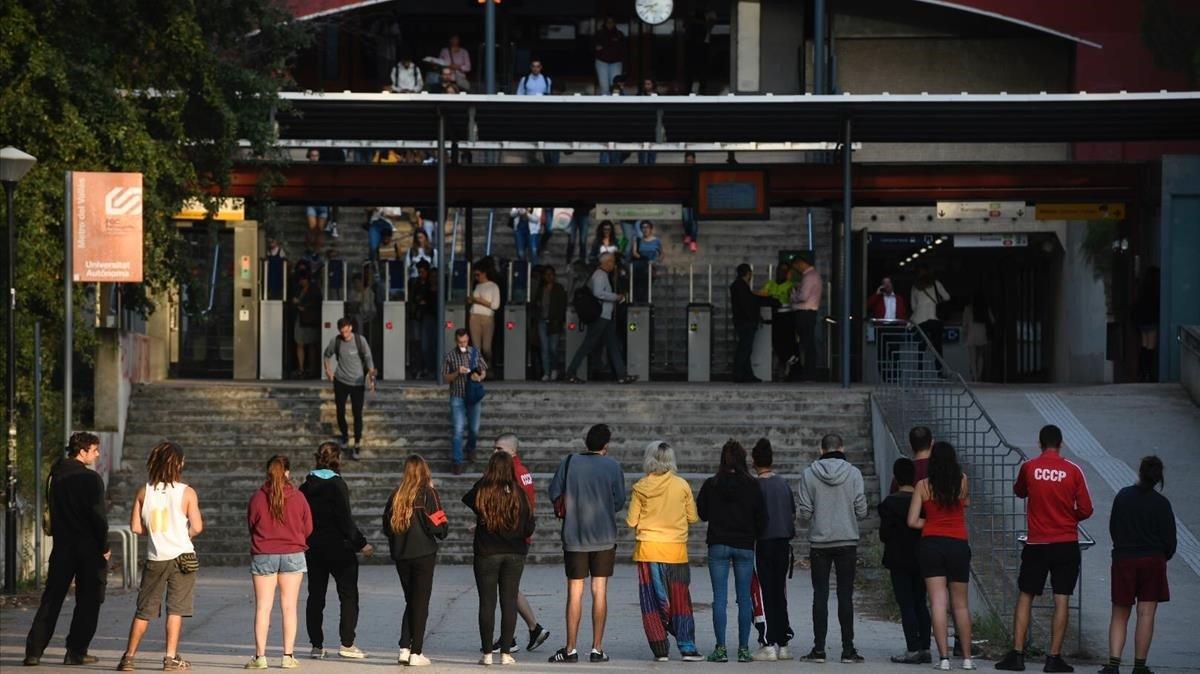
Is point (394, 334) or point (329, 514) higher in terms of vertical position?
point (394, 334)

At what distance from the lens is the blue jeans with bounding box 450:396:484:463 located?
21344 mm

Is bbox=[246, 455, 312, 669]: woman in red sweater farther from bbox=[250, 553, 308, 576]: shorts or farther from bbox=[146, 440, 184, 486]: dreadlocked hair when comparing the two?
bbox=[146, 440, 184, 486]: dreadlocked hair

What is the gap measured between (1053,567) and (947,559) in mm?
763

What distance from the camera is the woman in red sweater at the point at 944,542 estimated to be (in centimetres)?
1309

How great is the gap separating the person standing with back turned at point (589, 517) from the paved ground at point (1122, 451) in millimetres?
3835

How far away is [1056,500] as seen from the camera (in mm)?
13195

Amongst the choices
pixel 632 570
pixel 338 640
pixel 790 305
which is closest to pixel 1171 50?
pixel 790 305

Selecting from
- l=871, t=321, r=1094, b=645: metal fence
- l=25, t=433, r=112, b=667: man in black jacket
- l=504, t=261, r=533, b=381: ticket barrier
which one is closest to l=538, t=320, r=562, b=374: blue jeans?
l=504, t=261, r=533, b=381: ticket barrier

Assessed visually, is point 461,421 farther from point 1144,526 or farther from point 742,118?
point 1144,526

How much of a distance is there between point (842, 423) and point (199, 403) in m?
7.93

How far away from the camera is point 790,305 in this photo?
1042 inches

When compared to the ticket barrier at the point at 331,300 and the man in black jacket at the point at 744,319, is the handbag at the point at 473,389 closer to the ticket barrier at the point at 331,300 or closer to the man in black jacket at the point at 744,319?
the man in black jacket at the point at 744,319

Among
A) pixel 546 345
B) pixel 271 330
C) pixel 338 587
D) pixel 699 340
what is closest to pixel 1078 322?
pixel 699 340

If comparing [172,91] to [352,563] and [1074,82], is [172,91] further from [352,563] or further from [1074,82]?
[1074,82]
